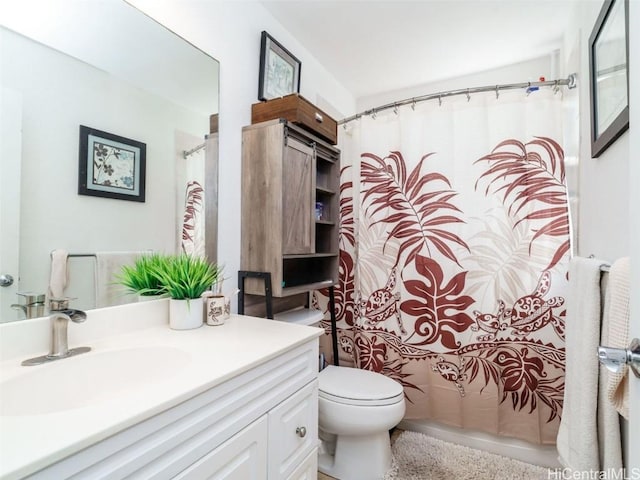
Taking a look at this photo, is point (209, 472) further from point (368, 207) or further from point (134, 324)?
point (368, 207)

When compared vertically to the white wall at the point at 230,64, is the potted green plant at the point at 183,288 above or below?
below

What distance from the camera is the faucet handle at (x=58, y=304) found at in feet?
2.95

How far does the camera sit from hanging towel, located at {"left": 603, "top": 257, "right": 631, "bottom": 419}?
26.6 inches

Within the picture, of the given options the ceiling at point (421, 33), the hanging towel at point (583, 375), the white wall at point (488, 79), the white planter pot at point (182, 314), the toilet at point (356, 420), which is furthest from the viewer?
the white wall at point (488, 79)

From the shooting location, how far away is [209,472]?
73cm

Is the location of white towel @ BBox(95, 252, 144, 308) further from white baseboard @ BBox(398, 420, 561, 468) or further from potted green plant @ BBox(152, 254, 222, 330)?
white baseboard @ BBox(398, 420, 561, 468)

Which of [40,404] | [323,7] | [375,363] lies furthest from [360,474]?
[323,7]

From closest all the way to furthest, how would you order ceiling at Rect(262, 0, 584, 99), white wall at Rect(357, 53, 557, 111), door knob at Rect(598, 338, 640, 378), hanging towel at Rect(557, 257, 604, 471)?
door knob at Rect(598, 338, 640, 378), hanging towel at Rect(557, 257, 604, 471), ceiling at Rect(262, 0, 584, 99), white wall at Rect(357, 53, 557, 111)

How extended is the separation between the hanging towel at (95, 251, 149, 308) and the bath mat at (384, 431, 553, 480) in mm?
1461

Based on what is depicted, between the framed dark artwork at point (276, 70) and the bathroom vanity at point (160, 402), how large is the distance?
1217mm

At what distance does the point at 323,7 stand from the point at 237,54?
54 cm

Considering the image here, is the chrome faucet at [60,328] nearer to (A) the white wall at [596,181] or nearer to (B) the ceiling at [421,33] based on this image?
(A) the white wall at [596,181]

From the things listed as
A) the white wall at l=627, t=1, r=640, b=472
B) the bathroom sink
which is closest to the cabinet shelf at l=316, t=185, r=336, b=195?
the bathroom sink

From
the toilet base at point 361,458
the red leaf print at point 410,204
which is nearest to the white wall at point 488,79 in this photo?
the red leaf print at point 410,204
